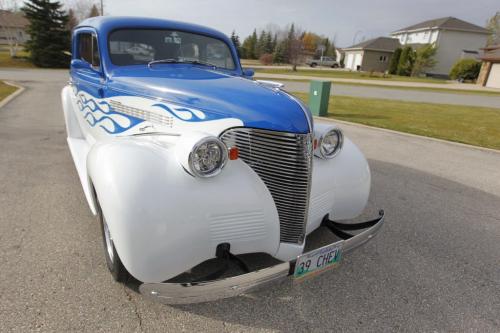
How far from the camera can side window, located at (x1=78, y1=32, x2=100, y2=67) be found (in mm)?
3542

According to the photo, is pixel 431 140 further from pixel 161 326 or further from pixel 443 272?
pixel 161 326

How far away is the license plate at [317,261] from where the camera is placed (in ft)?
6.83

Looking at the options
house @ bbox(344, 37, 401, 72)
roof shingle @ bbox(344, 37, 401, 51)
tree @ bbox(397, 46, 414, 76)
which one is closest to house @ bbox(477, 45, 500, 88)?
tree @ bbox(397, 46, 414, 76)

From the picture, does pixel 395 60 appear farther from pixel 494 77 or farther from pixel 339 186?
pixel 339 186

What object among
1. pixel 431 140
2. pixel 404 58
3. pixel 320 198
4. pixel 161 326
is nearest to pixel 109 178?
pixel 161 326

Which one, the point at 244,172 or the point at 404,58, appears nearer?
the point at 244,172

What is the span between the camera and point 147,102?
2.74 m

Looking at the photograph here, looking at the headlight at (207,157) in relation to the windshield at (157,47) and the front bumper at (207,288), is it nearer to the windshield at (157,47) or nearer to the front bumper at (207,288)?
the front bumper at (207,288)

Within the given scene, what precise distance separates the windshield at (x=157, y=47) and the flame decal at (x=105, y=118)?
1.64ft

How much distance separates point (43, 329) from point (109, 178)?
1048mm

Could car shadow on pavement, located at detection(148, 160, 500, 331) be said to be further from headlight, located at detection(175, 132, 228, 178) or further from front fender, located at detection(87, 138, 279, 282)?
headlight, located at detection(175, 132, 228, 178)

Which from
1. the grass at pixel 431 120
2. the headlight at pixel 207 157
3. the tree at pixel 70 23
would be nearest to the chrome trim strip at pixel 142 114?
the headlight at pixel 207 157

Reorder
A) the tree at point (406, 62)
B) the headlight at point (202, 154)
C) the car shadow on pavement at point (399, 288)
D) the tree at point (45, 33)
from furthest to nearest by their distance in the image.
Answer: the tree at point (406, 62), the tree at point (45, 33), the car shadow on pavement at point (399, 288), the headlight at point (202, 154)

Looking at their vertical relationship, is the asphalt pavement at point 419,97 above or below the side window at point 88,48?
below
